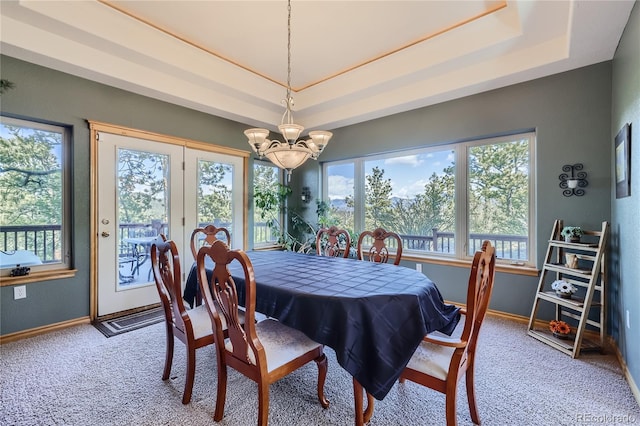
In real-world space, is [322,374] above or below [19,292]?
below

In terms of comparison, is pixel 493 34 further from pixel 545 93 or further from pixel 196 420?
pixel 196 420

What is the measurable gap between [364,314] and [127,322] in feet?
9.68

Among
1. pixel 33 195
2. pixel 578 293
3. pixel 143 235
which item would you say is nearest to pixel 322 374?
pixel 578 293

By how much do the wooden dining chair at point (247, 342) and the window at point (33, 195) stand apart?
253cm

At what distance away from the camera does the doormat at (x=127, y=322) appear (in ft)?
9.75

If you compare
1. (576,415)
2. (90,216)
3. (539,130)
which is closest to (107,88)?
(90,216)

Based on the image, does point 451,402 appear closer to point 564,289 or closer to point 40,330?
point 564,289

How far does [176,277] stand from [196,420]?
0.84 metres

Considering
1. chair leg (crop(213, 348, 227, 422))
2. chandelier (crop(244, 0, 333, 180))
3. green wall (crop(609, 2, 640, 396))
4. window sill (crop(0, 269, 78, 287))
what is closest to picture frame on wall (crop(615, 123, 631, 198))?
green wall (crop(609, 2, 640, 396))

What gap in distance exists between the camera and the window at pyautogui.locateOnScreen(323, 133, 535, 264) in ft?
10.9

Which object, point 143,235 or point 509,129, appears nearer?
point 509,129

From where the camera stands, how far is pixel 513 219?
336 centimetres

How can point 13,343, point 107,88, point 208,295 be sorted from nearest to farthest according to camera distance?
point 208,295 → point 13,343 → point 107,88

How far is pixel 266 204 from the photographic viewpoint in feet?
15.8
